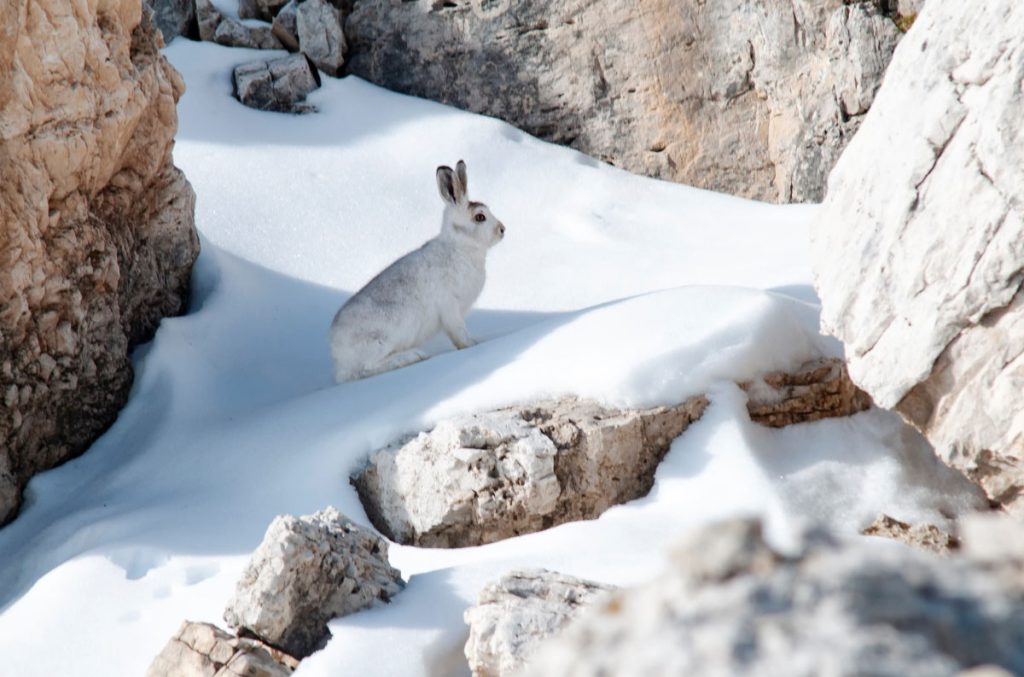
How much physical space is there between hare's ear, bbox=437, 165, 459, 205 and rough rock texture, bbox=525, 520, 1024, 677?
5.62 metres

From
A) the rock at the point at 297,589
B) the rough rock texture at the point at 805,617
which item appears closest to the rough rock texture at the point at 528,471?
the rock at the point at 297,589

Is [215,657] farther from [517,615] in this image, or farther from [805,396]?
[805,396]

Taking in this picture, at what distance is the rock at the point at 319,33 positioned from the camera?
965cm

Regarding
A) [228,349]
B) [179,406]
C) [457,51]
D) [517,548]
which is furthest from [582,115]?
[517,548]

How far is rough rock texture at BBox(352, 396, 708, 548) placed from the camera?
14.8ft

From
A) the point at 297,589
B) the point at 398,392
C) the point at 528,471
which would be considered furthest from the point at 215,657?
the point at 398,392

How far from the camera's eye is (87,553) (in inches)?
177

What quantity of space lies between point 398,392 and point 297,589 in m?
1.97

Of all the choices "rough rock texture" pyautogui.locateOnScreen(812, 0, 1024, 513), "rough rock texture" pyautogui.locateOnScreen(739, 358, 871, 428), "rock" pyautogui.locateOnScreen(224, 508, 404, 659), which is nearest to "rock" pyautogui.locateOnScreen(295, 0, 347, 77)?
"rough rock texture" pyautogui.locateOnScreen(739, 358, 871, 428)

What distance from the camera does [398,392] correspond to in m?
5.31

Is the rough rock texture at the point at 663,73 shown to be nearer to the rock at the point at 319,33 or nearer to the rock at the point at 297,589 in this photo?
the rock at the point at 319,33

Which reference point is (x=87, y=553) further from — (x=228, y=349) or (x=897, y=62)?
(x=897, y=62)

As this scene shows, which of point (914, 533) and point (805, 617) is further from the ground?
point (805, 617)

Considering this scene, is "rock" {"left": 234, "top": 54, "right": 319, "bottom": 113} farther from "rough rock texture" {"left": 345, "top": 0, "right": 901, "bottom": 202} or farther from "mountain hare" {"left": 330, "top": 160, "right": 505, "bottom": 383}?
"mountain hare" {"left": 330, "top": 160, "right": 505, "bottom": 383}
